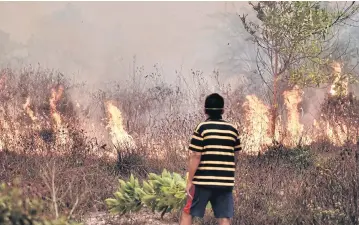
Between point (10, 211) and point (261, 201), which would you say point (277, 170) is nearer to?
point (261, 201)

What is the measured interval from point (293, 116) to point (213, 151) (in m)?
9.83

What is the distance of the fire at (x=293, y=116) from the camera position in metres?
13.6

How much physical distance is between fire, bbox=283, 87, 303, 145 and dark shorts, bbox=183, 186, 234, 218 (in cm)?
772

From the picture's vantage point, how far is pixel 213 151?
5.03 meters

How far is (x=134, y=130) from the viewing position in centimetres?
1309

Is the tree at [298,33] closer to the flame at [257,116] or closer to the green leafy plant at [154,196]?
the flame at [257,116]

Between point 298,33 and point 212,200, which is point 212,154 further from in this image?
point 298,33

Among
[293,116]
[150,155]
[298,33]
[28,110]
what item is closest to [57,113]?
[28,110]

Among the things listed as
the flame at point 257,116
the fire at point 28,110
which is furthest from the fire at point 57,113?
the flame at point 257,116

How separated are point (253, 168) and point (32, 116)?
25.1 feet

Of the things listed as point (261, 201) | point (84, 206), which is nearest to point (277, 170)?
point (261, 201)

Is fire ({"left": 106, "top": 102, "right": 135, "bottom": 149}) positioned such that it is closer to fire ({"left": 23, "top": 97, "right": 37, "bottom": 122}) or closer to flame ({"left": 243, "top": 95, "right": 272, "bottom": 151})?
fire ({"left": 23, "top": 97, "right": 37, "bottom": 122})

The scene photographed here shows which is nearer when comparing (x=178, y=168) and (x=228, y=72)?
(x=178, y=168)

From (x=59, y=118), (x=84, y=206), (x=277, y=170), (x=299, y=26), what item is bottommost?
(x=84, y=206)
